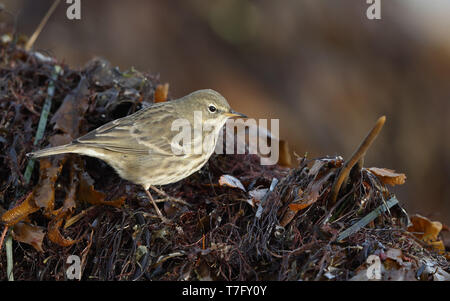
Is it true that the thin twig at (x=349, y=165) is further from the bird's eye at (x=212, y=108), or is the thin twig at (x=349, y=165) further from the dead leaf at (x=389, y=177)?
the bird's eye at (x=212, y=108)

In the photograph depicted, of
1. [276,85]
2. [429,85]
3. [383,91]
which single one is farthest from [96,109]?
[429,85]

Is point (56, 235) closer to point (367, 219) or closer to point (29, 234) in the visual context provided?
point (29, 234)

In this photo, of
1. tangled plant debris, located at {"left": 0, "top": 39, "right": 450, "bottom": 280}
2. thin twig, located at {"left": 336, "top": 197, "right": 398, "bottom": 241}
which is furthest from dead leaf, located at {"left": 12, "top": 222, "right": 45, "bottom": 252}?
thin twig, located at {"left": 336, "top": 197, "right": 398, "bottom": 241}

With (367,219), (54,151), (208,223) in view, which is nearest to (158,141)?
(54,151)

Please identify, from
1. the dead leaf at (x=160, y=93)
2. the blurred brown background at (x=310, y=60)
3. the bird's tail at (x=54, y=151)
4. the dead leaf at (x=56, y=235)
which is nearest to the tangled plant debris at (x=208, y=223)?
the dead leaf at (x=56, y=235)

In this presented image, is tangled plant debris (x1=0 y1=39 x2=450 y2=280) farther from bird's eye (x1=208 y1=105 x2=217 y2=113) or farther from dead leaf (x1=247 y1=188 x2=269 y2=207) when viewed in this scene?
bird's eye (x1=208 y1=105 x2=217 y2=113)

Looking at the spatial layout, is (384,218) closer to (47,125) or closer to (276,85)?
(47,125)
